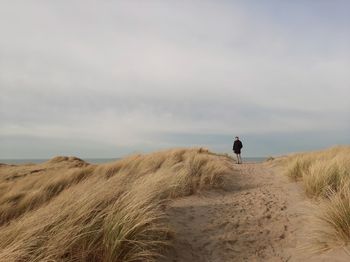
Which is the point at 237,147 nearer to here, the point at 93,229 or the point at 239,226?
the point at 239,226

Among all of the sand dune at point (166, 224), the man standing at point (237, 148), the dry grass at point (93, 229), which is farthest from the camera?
the man standing at point (237, 148)

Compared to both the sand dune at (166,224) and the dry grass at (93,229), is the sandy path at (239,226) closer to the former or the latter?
the sand dune at (166,224)

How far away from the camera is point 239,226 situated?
6484 millimetres

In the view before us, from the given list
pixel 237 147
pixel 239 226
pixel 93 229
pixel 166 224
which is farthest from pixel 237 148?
pixel 93 229

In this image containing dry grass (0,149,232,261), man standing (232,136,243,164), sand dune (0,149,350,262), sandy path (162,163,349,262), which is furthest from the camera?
man standing (232,136,243,164)

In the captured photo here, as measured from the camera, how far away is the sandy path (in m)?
5.48

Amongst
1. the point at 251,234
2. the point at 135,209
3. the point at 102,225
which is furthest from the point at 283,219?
the point at 102,225

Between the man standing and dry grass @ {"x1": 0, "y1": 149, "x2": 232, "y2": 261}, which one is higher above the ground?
the man standing

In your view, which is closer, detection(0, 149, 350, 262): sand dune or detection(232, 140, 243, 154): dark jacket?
detection(0, 149, 350, 262): sand dune

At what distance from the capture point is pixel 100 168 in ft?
42.5

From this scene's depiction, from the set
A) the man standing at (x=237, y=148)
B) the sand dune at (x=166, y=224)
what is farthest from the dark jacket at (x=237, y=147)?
the sand dune at (x=166, y=224)

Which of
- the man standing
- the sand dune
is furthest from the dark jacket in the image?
the sand dune

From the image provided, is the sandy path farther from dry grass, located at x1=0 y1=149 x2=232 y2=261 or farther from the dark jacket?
the dark jacket

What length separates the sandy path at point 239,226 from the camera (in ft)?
18.0
